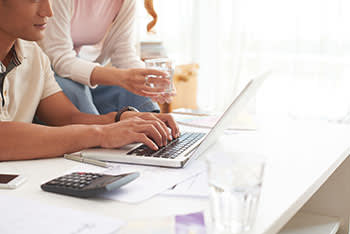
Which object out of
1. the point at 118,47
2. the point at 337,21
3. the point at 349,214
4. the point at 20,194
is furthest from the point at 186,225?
the point at 337,21

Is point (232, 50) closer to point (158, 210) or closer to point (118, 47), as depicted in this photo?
point (118, 47)

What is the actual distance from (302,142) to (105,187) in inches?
24.3

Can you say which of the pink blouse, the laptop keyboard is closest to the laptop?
the laptop keyboard

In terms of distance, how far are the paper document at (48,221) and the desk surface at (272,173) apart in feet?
0.10

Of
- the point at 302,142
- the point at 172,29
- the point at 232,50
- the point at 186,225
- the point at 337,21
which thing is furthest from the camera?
the point at 172,29

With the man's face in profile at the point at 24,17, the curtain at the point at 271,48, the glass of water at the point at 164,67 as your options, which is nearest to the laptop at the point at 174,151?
the glass of water at the point at 164,67

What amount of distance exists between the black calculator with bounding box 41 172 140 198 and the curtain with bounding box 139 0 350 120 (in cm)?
322

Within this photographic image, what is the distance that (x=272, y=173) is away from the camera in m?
0.92

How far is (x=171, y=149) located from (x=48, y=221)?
0.44 meters

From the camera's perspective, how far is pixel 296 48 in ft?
12.7

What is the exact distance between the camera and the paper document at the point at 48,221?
63cm

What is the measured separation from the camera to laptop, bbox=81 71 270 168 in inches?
36.8

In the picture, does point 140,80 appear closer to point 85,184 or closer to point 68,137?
point 68,137

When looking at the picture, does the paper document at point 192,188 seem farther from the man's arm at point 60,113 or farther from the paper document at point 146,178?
the man's arm at point 60,113
